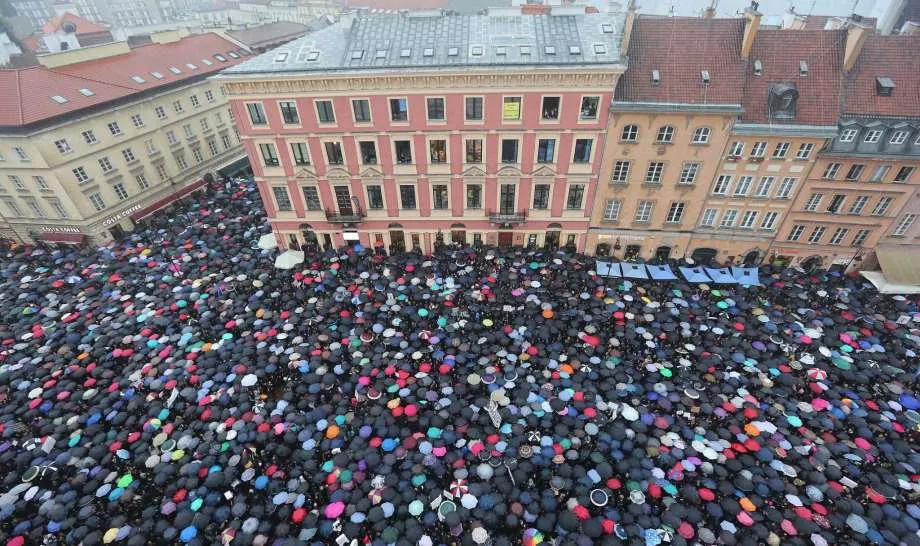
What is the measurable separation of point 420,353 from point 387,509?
11007 millimetres

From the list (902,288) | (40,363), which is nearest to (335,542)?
(40,363)

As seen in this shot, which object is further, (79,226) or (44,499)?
(79,226)

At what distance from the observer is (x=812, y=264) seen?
4059cm

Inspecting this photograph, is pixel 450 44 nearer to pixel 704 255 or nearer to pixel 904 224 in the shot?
pixel 704 255

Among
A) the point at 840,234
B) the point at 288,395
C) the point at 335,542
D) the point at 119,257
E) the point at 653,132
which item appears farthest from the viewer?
the point at 119,257

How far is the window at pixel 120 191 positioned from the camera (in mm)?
47750

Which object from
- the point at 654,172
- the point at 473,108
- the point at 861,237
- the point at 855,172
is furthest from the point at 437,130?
the point at 861,237

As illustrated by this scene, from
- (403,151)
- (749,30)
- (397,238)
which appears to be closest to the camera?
(749,30)

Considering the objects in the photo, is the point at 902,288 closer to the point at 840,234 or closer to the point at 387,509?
the point at 840,234

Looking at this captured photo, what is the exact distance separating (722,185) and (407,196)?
27.7 metres

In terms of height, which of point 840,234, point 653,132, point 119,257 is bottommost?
point 119,257

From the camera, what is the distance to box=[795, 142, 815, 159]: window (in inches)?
1369

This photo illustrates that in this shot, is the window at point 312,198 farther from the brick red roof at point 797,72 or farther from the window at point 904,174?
the window at point 904,174

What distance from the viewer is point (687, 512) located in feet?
73.9
